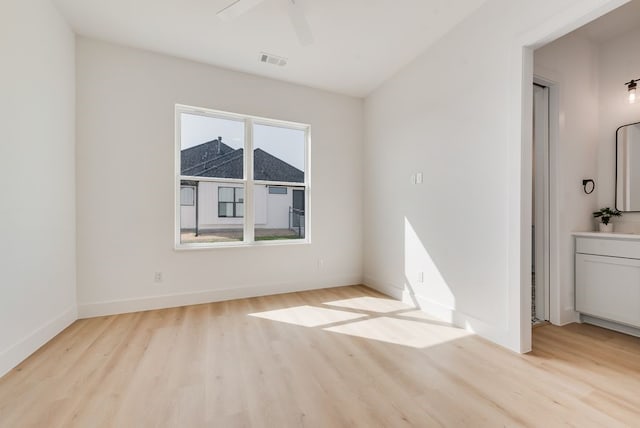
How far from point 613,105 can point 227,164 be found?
4.40 metres

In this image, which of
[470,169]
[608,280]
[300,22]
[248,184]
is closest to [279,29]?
[300,22]

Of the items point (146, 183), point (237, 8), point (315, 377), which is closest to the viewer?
point (315, 377)

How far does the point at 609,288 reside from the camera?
8.49ft

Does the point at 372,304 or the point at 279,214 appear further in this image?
the point at 279,214

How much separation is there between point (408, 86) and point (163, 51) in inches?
115

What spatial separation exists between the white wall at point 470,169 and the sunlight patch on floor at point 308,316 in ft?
3.13

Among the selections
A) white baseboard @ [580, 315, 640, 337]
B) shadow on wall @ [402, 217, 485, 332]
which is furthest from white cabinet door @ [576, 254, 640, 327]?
shadow on wall @ [402, 217, 485, 332]

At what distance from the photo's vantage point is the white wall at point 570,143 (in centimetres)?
275

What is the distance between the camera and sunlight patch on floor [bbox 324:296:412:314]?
322 cm

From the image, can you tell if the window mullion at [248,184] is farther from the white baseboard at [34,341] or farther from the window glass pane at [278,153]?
the white baseboard at [34,341]

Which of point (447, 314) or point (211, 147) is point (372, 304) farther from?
point (211, 147)

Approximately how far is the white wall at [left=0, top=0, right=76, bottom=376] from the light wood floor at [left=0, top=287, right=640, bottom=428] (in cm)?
27

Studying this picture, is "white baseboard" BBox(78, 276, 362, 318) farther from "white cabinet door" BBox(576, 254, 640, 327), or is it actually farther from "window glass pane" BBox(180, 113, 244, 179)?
"white cabinet door" BBox(576, 254, 640, 327)

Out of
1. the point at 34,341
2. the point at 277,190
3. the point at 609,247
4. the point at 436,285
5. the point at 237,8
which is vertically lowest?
the point at 34,341
